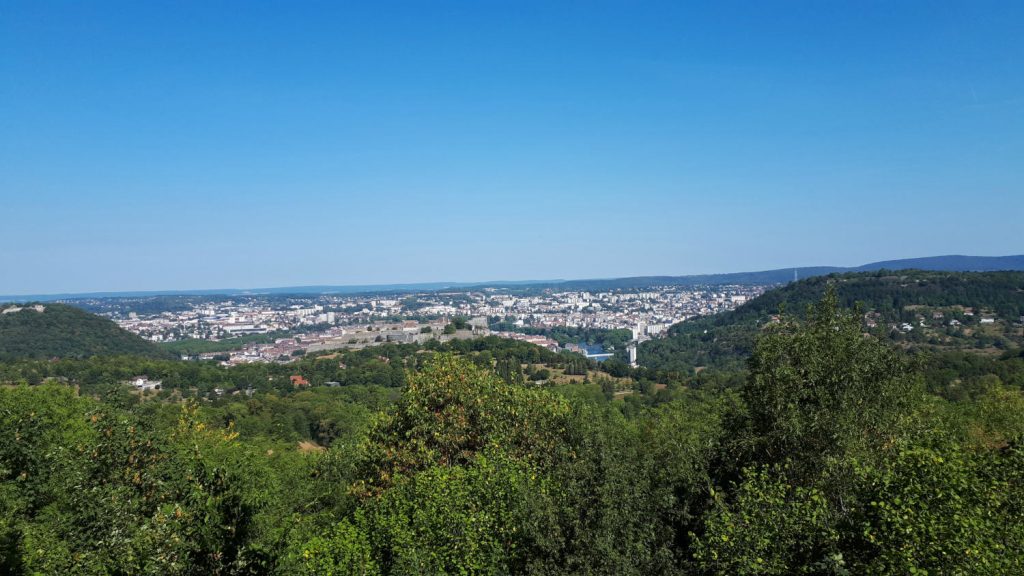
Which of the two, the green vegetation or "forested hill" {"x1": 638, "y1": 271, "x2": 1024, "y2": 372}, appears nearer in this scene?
"forested hill" {"x1": 638, "y1": 271, "x2": 1024, "y2": 372}

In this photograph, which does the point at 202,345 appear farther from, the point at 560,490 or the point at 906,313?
the point at 560,490

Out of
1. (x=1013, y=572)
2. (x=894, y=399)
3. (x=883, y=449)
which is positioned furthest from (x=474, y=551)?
(x=894, y=399)

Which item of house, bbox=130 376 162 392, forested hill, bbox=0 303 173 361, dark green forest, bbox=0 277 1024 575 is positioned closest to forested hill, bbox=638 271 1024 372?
dark green forest, bbox=0 277 1024 575

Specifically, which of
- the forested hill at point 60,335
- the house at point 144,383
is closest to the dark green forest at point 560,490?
the house at point 144,383

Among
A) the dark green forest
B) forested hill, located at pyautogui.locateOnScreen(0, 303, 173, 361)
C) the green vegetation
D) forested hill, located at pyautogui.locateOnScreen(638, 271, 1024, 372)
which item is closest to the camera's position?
the dark green forest

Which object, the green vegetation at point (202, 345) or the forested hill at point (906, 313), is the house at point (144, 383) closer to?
the forested hill at point (906, 313)

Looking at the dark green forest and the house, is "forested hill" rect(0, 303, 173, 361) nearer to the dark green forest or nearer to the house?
the house

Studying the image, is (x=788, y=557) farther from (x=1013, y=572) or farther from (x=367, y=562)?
(x=367, y=562)
